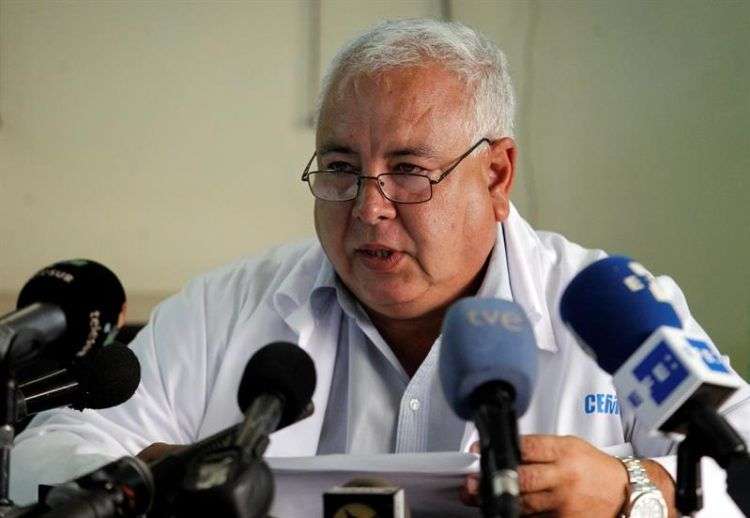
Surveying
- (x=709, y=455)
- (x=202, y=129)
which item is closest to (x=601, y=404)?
(x=709, y=455)

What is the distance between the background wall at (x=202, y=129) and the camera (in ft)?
10.4

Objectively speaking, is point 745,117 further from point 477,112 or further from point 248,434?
point 248,434

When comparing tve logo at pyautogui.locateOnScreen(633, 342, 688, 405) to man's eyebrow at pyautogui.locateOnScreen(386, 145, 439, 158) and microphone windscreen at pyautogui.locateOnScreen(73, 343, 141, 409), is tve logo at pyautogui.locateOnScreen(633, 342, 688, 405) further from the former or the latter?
man's eyebrow at pyautogui.locateOnScreen(386, 145, 439, 158)

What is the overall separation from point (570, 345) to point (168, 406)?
0.77 metres

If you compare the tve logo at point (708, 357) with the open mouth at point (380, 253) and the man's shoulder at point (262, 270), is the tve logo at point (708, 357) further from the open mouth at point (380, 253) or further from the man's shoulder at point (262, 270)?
the man's shoulder at point (262, 270)

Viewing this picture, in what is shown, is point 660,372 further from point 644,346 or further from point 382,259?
point 382,259

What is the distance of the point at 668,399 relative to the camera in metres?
0.93

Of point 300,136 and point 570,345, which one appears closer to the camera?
point 570,345

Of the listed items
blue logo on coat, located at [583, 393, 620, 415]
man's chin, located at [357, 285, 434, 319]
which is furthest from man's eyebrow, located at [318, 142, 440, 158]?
blue logo on coat, located at [583, 393, 620, 415]

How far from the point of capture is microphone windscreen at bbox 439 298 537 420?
92 cm

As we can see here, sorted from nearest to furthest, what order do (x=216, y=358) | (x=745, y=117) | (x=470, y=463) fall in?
1. (x=470, y=463)
2. (x=216, y=358)
3. (x=745, y=117)

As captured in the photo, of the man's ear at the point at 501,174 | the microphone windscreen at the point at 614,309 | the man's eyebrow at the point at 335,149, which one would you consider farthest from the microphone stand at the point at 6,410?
the man's ear at the point at 501,174

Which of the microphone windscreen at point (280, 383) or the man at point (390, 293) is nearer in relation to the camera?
the microphone windscreen at point (280, 383)

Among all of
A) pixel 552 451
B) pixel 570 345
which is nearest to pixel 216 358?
pixel 570 345
